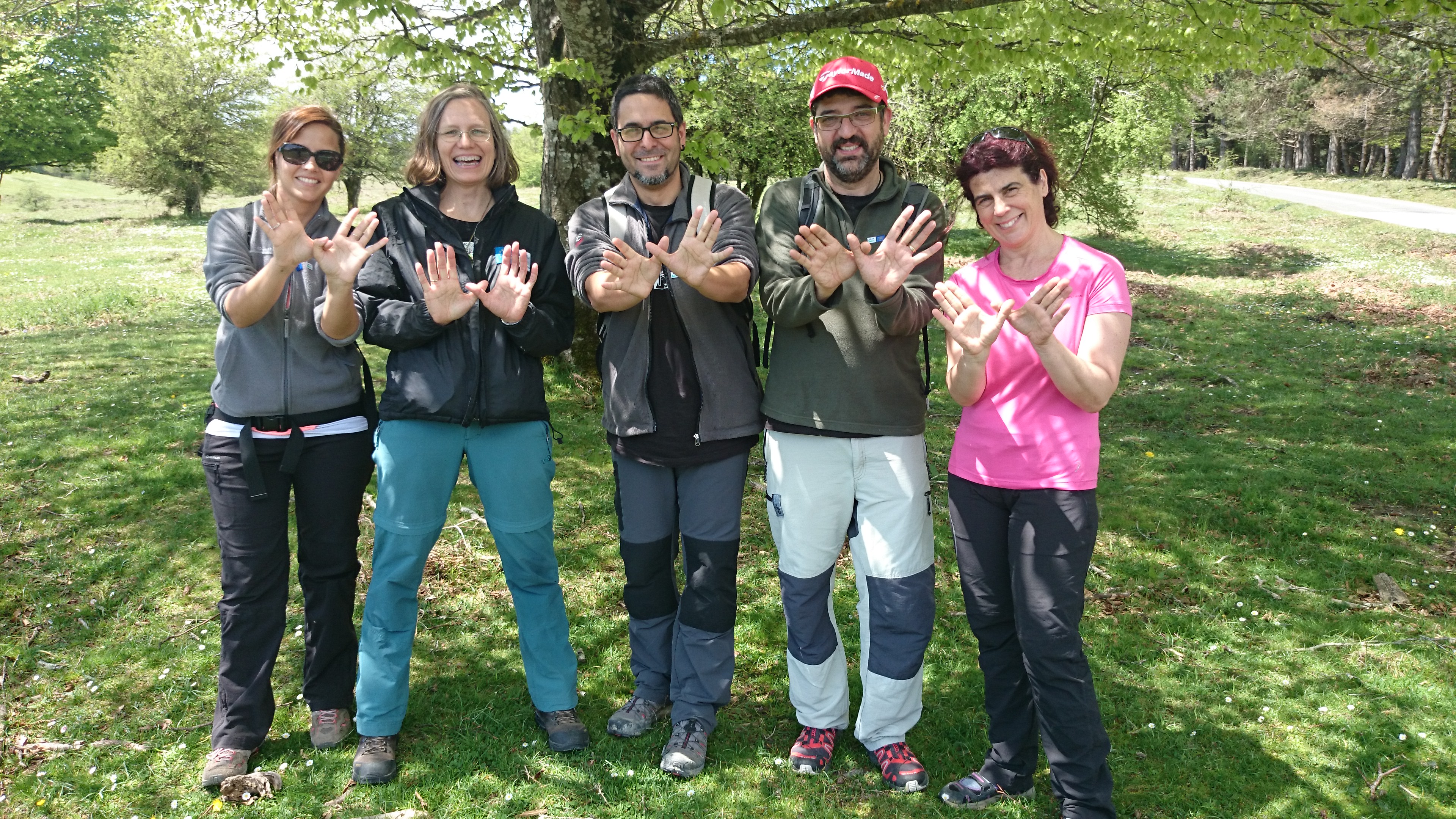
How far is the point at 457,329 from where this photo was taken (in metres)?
3.53

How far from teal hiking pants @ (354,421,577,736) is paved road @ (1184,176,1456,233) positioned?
28.2 metres

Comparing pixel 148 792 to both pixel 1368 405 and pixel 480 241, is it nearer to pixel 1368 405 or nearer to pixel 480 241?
pixel 480 241

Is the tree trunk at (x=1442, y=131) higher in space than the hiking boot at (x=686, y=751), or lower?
higher

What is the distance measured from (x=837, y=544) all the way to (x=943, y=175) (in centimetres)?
1861

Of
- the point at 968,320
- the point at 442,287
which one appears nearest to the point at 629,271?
the point at 442,287

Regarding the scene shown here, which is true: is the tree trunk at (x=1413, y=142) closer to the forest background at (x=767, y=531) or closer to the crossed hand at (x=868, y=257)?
the forest background at (x=767, y=531)

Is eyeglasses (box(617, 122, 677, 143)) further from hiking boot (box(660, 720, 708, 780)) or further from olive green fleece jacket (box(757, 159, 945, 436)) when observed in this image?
hiking boot (box(660, 720, 708, 780))

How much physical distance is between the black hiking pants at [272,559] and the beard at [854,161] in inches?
86.0

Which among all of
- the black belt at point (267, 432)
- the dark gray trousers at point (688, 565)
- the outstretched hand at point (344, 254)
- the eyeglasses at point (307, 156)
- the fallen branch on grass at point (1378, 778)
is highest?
the eyeglasses at point (307, 156)

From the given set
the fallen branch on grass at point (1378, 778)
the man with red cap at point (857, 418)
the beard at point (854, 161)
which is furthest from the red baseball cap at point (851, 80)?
the fallen branch on grass at point (1378, 778)

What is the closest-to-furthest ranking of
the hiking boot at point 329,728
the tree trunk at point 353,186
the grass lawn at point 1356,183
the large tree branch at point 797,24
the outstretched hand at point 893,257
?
the outstretched hand at point 893,257 → the hiking boot at point 329,728 → the large tree branch at point 797,24 → the grass lawn at point 1356,183 → the tree trunk at point 353,186

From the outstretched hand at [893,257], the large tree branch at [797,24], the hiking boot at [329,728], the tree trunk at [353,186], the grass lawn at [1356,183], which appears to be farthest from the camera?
the tree trunk at [353,186]

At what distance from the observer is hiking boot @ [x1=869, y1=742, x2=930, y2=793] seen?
3555 millimetres

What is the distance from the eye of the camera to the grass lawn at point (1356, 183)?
1383 inches
